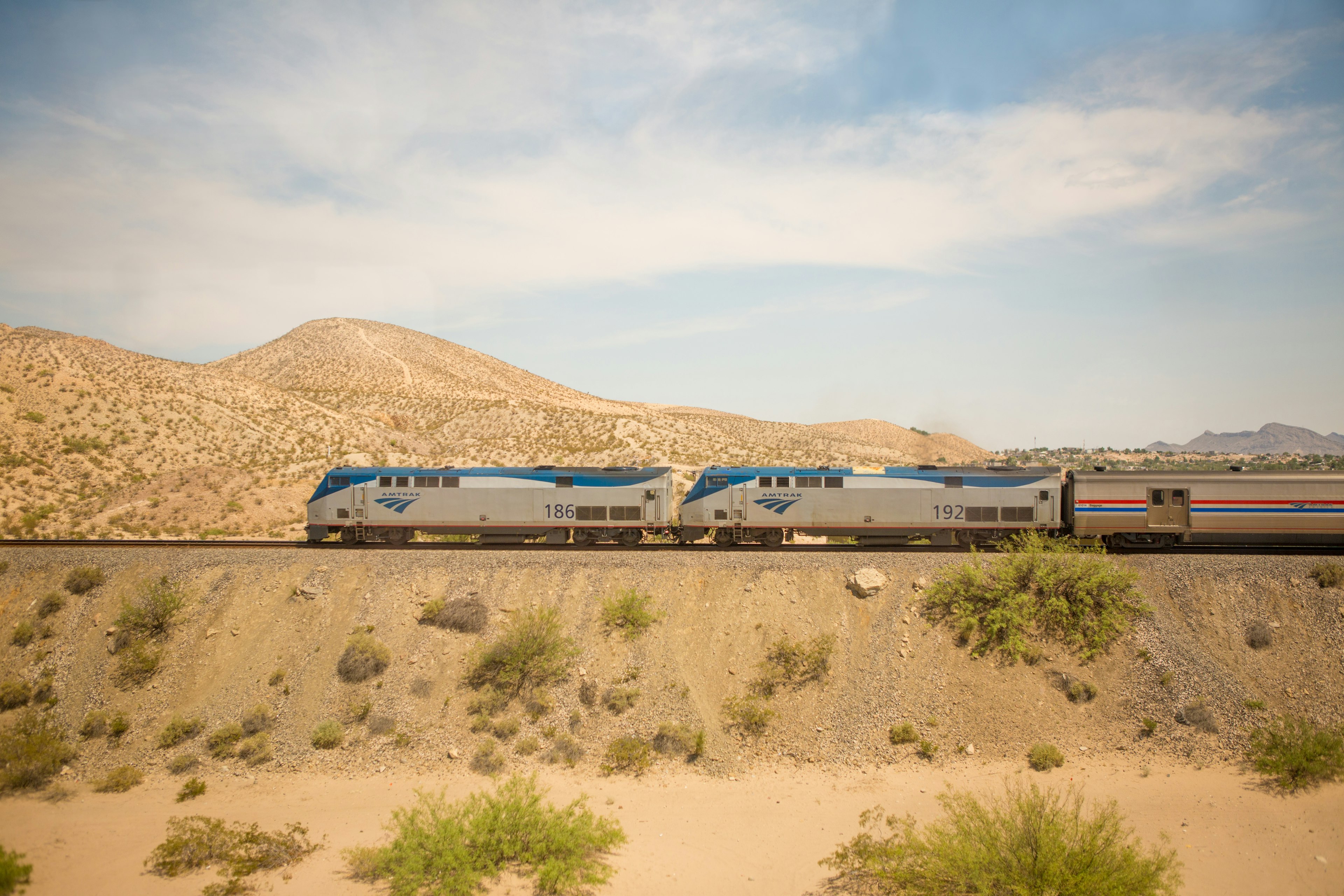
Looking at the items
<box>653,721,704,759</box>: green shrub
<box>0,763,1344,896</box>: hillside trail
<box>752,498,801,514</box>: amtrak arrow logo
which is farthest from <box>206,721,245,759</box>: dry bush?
<box>752,498,801,514</box>: amtrak arrow logo

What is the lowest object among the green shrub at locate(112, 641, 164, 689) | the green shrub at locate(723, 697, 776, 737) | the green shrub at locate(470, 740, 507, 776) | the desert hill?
the green shrub at locate(470, 740, 507, 776)

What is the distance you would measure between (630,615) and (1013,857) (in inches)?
514

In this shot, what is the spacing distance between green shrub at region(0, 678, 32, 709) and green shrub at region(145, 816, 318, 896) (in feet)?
32.2

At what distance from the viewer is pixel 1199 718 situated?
65.0 feet

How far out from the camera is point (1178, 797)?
17.8 m

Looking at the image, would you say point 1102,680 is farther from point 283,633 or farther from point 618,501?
point 283,633

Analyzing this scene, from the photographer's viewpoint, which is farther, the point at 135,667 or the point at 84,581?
the point at 84,581

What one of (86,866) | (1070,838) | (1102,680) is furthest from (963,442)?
(86,866)

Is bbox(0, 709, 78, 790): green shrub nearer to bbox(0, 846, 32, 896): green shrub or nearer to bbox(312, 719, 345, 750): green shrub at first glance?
bbox(0, 846, 32, 896): green shrub

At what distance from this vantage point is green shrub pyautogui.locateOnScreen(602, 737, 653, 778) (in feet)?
64.2

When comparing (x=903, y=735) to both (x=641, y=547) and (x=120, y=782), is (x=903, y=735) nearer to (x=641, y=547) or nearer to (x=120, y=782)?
(x=641, y=547)

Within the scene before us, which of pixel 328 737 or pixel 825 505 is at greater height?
pixel 825 505

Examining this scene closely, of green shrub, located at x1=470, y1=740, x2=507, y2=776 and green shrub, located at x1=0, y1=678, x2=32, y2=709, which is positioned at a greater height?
green shrub, located at x1=0, y1=678, x2=32, y2=709

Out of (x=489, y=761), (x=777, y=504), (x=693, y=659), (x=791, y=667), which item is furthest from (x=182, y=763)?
(x=777, y=504)
